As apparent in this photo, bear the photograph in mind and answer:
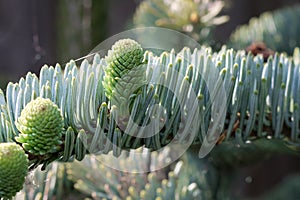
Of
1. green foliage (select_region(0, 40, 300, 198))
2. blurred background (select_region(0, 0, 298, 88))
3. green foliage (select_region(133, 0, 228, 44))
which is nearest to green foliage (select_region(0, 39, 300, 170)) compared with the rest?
green foliage (select_region(0, 40, 300, 198))

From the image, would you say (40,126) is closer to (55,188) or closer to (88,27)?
(55,188)

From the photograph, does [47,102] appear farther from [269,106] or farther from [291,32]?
[291,32]

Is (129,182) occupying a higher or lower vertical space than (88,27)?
lower

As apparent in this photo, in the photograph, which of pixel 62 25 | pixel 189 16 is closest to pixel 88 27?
pixel 62 25

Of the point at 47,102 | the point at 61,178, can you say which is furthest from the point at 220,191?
the point at 47,102

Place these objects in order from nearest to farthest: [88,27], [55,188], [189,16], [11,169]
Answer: [11,169] < [55,188] < [189,16] < [88,27]
